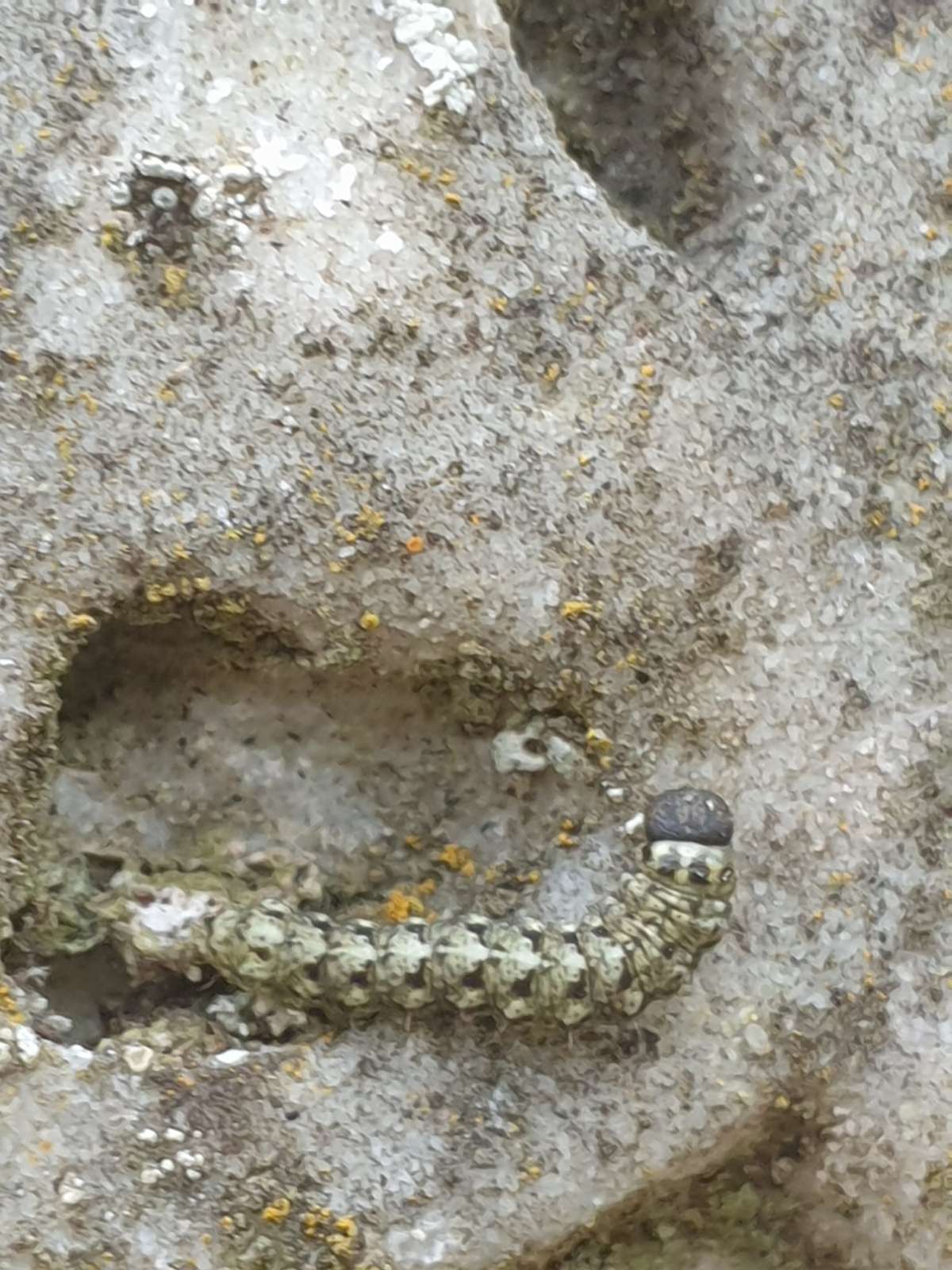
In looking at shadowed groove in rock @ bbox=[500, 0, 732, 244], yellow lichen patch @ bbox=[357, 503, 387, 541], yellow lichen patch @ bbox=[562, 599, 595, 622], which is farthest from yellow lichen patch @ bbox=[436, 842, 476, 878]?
shadowed groove in rock @ bbox=[500, 0, 732, 244]

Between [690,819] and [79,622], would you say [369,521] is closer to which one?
[79,622]

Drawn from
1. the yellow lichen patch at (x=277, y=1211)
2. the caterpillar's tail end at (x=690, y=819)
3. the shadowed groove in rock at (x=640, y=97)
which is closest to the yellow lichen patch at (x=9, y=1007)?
the yellow lichen patch at (x=277, y=1211)

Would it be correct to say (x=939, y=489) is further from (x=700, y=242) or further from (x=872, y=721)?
(x=700, y=242)

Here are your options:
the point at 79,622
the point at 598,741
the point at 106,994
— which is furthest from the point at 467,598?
the point at 106,994

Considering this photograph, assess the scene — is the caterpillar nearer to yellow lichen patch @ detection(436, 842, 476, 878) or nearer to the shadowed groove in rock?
yellow lichen patch @ detection(436, 842, 476, 878)

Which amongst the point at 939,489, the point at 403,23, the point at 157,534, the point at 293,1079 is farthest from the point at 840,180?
the point at 293,1079

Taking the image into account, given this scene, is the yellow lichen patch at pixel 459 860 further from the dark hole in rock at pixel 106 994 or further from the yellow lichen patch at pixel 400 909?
the dark hole in rock at pixel 106 994
